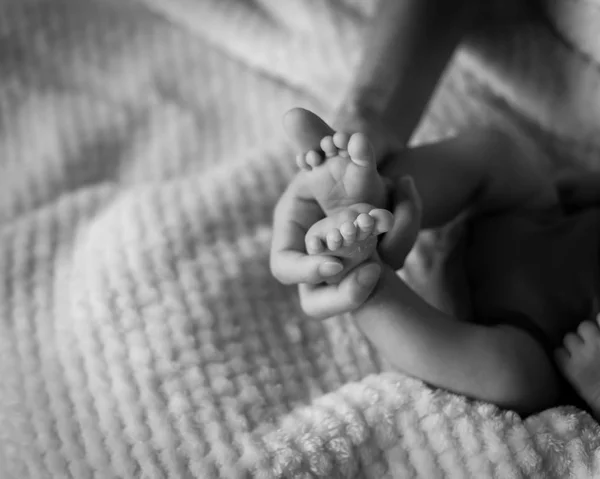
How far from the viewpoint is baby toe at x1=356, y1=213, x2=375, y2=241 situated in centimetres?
44

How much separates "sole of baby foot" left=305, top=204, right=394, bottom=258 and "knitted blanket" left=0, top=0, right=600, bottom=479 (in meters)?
0.15

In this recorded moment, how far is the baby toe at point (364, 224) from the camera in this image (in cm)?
44

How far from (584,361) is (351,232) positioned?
27cm

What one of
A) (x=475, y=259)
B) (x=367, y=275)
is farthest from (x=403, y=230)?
(x=475, y=259)

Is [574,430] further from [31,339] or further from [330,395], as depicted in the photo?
[31,339]

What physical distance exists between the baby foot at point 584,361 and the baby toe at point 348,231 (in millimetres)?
262

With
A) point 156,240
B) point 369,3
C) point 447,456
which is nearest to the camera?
point 447,456

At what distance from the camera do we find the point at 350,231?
441mm

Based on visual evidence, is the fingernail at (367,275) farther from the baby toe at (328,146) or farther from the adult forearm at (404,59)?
the adult forearm at (404,59)

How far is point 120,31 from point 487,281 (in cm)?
59

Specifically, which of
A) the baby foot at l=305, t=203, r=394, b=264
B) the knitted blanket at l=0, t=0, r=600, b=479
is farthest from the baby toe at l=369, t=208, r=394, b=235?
the knitted blanket at l=0, t=0, r=600, b=479

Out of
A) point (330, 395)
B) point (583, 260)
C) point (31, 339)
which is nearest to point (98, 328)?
point (31, 339)

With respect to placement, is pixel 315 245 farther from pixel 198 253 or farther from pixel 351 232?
pixel 198 253

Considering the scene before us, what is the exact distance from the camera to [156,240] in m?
0.63
